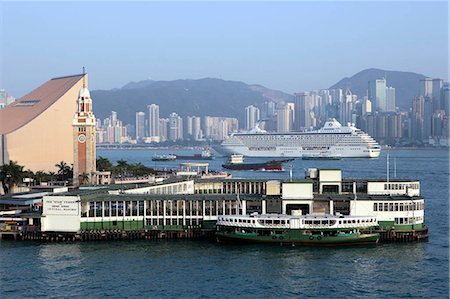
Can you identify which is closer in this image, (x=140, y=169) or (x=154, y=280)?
(x=154, y=280)

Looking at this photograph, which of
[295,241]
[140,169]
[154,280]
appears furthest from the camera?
[140,169]

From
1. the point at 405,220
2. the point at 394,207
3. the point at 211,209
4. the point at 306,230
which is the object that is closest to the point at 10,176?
the point at 211,209

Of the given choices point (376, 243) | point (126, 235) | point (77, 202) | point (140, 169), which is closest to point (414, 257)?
point (376, 243)

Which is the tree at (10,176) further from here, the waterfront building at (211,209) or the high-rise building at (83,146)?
the waterfront building at (211,209)

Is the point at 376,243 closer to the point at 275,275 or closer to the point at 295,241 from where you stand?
the point at 295,241

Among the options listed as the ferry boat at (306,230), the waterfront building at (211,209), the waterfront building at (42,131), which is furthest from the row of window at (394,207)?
the waterfront building at (42,131)
